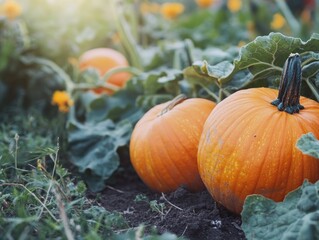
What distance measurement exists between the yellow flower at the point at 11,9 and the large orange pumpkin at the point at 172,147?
75.4 inches

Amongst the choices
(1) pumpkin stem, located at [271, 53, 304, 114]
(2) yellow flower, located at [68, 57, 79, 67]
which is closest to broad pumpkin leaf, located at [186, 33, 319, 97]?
(1) pumpkin stem, located at [271, 53, 304, 114]

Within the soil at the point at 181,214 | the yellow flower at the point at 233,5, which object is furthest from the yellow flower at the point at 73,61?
the yellow flower at the point at 233,5

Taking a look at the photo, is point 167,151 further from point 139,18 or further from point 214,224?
point 139,18

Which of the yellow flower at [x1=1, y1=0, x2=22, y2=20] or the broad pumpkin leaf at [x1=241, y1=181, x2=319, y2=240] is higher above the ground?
the yellow flower at [x1=1, y1=0, x2=22, y2=20]

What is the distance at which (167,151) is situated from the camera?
Result: 8.02ft

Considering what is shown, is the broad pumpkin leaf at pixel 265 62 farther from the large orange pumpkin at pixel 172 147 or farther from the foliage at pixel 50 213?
the foliage at pixel 50 213

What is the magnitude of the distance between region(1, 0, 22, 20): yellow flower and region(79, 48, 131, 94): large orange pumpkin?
Answer: 23.1 inches

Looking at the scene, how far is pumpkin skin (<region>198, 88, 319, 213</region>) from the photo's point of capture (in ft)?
6.63

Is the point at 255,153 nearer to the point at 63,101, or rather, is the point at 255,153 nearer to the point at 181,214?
the point at 181,214

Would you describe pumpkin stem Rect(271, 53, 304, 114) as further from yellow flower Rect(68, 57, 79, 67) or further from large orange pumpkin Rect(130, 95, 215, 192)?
yellow flower Rect(68, 57, 79, 67)

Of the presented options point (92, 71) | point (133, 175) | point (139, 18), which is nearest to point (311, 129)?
point (133, 175)

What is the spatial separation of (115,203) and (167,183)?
26 cm

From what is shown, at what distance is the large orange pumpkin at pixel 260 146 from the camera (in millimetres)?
2021

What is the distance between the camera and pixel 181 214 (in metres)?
2.16
